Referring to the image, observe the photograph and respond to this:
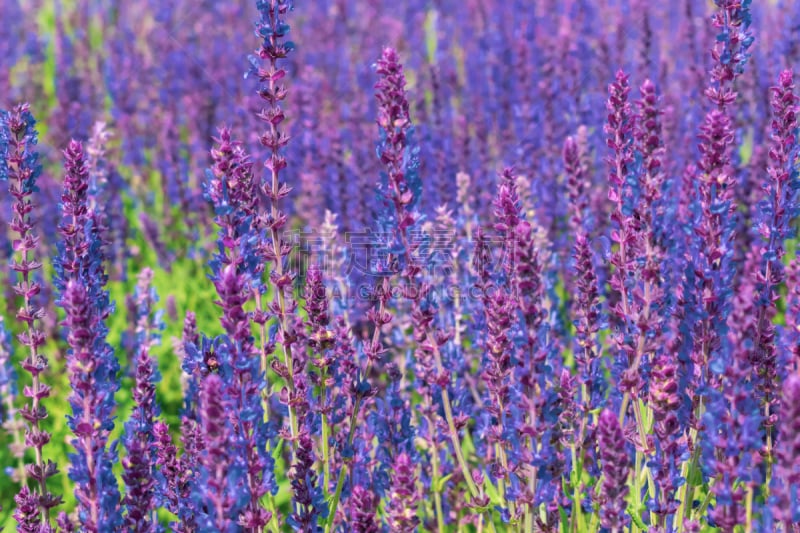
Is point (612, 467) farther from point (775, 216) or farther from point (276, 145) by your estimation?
point (276, 145)

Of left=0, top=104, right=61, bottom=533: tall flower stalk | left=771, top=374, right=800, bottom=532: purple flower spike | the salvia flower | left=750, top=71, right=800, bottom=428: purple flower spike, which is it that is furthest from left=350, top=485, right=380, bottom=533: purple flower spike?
left=750, top=71, right=800, bottom=428: purple flower spike

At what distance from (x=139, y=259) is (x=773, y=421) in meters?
6.06

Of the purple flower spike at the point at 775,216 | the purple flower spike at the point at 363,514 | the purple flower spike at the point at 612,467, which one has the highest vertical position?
the purple flower spike at the point at 775,216

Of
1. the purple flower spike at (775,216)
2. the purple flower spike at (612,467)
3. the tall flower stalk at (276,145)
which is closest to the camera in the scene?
the purple flower spike at (612,467)

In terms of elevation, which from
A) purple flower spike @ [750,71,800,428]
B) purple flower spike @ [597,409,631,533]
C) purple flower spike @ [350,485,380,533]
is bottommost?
purple flower spike @ [350,485,380,533]

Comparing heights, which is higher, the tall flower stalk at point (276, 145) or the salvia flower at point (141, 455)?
the tall flower stalk at point (276, 145)

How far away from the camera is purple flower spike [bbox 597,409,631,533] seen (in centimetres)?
338

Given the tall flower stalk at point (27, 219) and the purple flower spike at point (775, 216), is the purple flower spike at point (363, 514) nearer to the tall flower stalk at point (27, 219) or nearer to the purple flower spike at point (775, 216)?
the tall flower stalk at point (27, 219)

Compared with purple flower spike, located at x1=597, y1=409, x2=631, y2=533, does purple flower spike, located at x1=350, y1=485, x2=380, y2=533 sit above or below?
below

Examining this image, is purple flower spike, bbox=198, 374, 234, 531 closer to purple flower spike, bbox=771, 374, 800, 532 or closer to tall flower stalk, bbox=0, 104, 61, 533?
tall flower stalk, bbox=0, 104, 61, 533

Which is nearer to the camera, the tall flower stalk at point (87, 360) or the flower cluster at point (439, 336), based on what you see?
the tall flower stalk at point (87, 360)

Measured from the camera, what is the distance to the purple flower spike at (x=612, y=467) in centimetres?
338

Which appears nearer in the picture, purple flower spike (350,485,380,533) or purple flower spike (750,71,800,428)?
purple flower spike (350,485,380,533)

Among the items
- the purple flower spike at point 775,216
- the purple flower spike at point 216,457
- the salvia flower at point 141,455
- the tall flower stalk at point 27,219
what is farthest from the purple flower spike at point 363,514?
the purple flower spike at point 775,216
